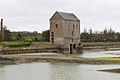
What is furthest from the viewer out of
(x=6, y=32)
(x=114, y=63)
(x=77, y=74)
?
(x=6, y=32)

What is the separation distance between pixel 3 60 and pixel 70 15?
27.0 meters

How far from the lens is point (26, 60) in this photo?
44.2 metres

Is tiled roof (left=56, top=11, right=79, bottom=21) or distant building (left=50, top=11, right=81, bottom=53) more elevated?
tiled roof (left=56, top=11, right=79, bottom=21)

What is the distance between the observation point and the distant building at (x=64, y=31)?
2486 inches

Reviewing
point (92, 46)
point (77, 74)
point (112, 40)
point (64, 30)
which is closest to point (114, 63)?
point (77, 74)

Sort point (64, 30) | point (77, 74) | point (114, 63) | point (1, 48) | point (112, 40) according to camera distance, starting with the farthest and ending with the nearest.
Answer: point (112, 40) < point (64, 30) < point (1, 48) < point (114, 63) < point (77, 74)

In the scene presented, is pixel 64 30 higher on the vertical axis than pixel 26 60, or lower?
higher

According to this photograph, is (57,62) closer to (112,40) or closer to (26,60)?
(26,60)

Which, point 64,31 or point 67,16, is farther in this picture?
point 67,16

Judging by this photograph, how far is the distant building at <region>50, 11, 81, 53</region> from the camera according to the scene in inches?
2486

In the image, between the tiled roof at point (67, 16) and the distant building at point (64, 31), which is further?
the tiled roof at point (67, 16)

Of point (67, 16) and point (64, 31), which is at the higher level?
point (67, 16)

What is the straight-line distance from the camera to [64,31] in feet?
209

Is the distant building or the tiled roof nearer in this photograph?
the distant building
